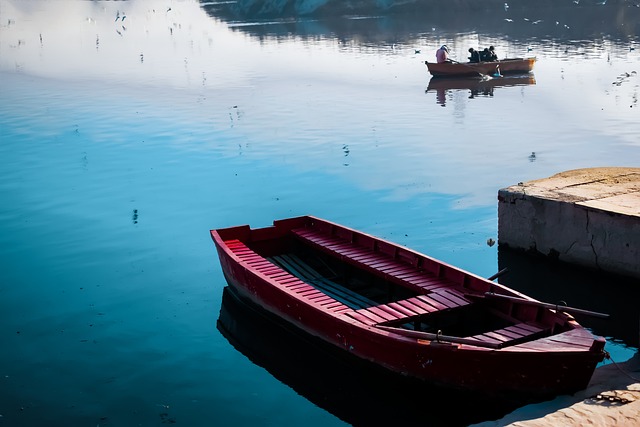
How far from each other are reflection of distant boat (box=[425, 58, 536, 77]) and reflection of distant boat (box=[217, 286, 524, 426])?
116 feet

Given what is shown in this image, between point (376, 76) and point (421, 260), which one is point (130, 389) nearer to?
point (421, 260)

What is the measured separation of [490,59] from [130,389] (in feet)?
133

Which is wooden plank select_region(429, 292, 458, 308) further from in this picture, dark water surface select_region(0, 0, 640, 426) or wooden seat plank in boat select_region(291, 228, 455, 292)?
dark water surface select_region(0, 0, 640, 426)

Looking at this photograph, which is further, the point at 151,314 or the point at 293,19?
the point at 293,19

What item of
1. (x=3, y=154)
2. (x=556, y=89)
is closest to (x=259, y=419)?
(x=3, y=154)

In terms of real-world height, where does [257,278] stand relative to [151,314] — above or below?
above

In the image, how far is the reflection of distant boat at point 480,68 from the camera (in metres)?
48.3

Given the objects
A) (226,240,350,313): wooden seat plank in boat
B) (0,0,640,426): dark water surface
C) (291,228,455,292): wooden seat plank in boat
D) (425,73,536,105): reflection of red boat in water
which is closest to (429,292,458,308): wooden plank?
(291,228,455,292): wooden seat plank in boat

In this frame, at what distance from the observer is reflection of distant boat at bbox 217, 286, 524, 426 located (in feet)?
39.4

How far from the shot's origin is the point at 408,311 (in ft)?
43.4

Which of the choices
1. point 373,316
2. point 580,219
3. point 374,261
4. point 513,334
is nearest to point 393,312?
point 373,316

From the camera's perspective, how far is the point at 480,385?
11.5 m

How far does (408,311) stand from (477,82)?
37739 millimetres

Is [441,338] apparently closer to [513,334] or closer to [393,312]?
[513,334]
